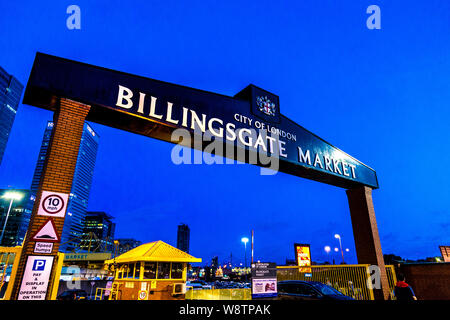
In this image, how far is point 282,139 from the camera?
12.1m

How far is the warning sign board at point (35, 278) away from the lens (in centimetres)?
560

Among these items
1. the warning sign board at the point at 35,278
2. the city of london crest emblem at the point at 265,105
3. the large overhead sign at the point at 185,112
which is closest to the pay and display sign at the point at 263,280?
the large overhead sign at the point at 185,112

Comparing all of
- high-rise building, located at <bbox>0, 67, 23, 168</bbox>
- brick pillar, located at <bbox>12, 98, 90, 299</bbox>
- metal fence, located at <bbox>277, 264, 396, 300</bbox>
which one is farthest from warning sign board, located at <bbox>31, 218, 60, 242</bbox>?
high-rise building, located at <bbox>0, 67, 23, 168</bbox>

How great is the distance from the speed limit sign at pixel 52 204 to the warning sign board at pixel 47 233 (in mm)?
188

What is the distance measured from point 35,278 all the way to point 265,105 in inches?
407

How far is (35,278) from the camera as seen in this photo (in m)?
5.74

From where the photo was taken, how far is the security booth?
1238cm

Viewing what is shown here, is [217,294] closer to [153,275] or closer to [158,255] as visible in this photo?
[153,275]

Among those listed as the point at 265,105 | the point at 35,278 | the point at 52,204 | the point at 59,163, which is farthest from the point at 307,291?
the point at 59,163

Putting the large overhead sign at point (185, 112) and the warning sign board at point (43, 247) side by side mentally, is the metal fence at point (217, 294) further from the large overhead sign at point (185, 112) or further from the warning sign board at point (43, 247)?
the warning sign board at point (43, 247)

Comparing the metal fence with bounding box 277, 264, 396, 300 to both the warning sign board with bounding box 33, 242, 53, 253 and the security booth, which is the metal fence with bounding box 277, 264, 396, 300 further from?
the warning sign board with bounding box 33, 242, 53, 253

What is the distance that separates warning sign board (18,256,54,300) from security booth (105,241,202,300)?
662cm

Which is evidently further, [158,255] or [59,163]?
[158,255]

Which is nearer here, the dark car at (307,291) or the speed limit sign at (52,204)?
the speed limit sign at (52,204)
